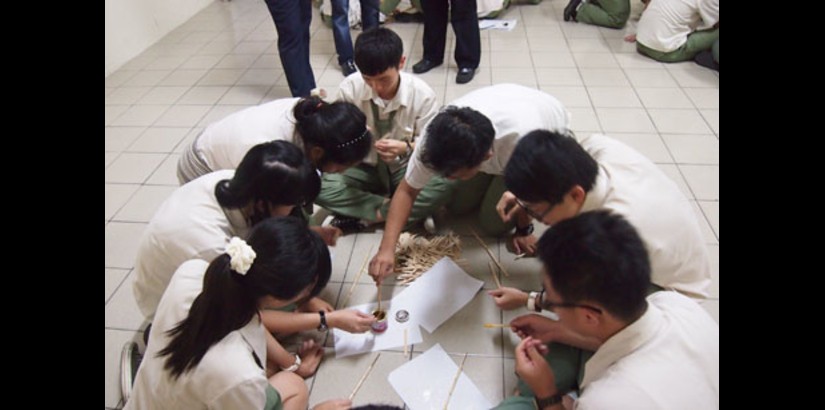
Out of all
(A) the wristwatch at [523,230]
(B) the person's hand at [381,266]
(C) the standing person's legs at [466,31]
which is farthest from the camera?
(C) the standing person's legs at [466,31]

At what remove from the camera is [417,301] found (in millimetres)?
1926

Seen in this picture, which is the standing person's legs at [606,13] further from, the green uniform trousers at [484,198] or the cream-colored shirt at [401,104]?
the green uniform trousers at [484,198]

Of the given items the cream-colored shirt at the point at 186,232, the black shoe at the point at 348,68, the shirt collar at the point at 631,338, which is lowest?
the black shoe at the point at 348,68

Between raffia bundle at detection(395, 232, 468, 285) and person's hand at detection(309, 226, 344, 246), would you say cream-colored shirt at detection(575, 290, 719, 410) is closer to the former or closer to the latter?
raffia bundle at detection(395, 232, 468, 285)

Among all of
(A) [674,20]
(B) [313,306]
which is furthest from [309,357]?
(A) [674,20]

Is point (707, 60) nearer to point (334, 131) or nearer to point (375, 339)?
point (334, 131)

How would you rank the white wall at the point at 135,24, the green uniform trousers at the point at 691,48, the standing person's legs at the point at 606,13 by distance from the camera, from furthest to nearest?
the standing person's legs at the point at 606,13, the white wall at the point at 135,24, the green uniform trousers at the point at 691,48

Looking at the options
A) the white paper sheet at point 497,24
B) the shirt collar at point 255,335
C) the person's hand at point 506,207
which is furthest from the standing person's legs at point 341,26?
the shirt collar at point 255,335

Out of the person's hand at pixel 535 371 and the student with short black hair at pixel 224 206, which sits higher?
the student with short black hair at pixel 224 206

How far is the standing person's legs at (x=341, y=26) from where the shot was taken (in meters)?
3.62

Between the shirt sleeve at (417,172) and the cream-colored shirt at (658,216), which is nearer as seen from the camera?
the cream-colored shirt at (658,216)

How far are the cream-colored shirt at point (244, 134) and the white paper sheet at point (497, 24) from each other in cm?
307

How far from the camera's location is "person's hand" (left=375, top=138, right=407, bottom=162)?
2184 millimetres

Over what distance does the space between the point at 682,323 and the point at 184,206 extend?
54.1 inches
